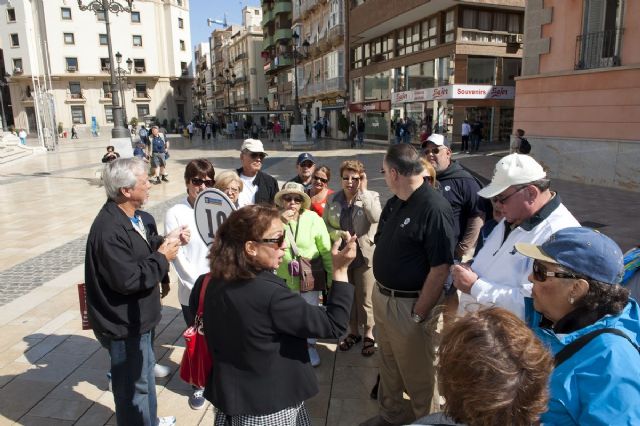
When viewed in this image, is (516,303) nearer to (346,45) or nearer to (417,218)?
(417,218)

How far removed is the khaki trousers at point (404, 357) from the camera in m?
2.88

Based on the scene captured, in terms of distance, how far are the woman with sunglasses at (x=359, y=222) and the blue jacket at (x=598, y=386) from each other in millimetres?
2618

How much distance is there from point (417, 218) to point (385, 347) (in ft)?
3.32

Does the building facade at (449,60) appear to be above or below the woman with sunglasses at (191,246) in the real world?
above

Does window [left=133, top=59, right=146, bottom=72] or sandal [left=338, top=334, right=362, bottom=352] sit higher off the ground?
window [left=133, top=59, right=146, bottom=72]

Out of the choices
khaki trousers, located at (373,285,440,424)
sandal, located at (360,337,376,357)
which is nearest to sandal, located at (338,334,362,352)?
sandal, located at (360,337,376,357)

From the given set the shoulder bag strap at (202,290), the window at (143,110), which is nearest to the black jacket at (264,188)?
the shoulder bag strap at (202,290)

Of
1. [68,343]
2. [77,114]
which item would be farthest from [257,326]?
[77,114]

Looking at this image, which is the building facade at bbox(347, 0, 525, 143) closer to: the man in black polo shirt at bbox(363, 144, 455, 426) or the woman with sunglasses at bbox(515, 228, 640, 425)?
the man in black polo shirt at bbox(363, 144, 455, 426)

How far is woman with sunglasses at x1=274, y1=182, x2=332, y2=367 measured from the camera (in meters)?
3.68

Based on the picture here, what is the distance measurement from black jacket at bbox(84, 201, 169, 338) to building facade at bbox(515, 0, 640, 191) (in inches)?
529

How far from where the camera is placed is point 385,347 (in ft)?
10.3

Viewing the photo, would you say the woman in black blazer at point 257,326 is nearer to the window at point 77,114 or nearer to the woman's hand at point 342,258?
the woman's hand at point 342,258

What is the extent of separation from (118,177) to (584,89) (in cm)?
1456
